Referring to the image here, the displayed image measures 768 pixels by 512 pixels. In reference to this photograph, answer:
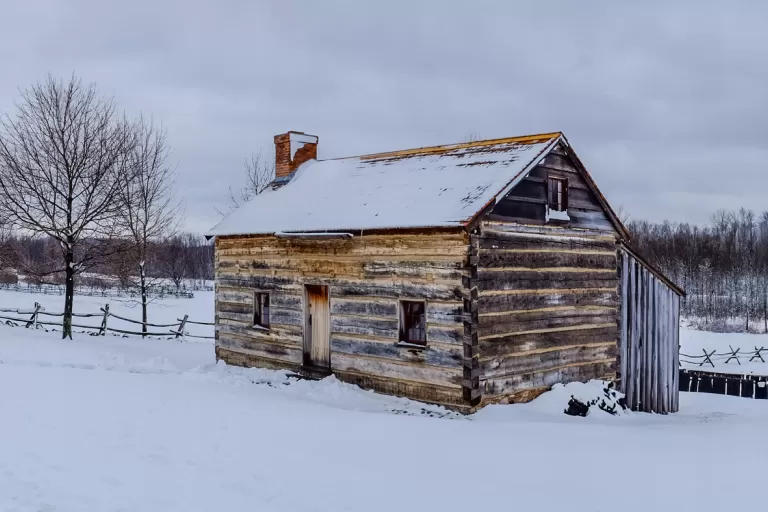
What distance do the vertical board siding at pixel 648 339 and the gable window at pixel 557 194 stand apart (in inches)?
104

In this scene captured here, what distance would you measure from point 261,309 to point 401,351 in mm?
5031

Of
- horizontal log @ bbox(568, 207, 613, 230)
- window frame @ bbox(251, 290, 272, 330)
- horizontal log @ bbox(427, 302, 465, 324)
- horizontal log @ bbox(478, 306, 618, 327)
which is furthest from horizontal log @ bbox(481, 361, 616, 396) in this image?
window frame @ bbox(251, 290, 272, 330)

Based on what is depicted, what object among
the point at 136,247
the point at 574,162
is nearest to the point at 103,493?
the point at 574,162

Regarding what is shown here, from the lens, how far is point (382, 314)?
14.1m

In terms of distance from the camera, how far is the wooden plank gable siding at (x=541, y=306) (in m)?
13.2

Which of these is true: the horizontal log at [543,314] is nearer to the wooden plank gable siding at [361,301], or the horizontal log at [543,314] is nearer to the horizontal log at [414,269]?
the wooden plank gable siding at [361,301]

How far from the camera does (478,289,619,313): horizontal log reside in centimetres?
1321

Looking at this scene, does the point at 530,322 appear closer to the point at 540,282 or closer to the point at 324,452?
the point at 540,282

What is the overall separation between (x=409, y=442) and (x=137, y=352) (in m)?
13.9

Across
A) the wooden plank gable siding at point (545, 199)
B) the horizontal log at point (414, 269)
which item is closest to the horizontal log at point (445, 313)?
the horizontal log at point (414, 269)

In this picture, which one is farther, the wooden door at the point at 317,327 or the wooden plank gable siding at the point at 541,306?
the wooden door at the point at 317,327

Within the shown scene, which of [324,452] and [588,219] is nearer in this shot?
[324,452]

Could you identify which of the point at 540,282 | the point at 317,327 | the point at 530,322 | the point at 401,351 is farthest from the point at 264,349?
the point at 540,282

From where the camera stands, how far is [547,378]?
14.4 metres
